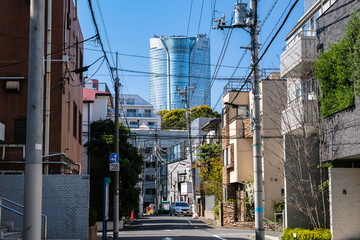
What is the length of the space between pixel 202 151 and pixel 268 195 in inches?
780

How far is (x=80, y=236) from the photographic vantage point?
62.5ft

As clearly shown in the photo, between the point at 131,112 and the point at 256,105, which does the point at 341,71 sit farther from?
the point at 131,112

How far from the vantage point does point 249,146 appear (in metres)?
39.4

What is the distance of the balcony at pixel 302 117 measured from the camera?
2277 cm

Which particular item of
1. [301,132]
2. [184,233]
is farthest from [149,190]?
[301,132]

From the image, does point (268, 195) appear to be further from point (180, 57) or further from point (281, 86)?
point (180, 57)

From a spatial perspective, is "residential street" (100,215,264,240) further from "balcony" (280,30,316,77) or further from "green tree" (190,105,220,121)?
"green tree" (190,105,220,121)

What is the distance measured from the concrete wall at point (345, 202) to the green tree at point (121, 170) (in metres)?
17.1

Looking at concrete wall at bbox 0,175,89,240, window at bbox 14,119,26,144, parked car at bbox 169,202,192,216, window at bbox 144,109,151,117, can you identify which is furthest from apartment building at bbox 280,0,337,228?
window at bbox 144,109,151,117

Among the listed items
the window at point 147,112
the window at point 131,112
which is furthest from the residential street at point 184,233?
the window at point 131,112

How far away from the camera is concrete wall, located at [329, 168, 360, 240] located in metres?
19.9

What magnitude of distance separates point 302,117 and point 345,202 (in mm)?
4427

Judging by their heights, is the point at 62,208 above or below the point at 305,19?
below

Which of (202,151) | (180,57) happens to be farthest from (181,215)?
(180,57)
